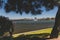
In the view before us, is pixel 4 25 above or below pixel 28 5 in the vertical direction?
below

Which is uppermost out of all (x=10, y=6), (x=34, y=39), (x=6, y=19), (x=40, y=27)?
(x=10, y=6)

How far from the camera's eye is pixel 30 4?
16.0m

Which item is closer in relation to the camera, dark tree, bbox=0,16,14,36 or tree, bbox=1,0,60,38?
tree, bbox=1,0,60,38

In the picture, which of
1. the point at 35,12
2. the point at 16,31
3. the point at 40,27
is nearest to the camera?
the point at 35,12

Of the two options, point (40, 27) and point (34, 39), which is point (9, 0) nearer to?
point (34, 39)

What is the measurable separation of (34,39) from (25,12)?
7.10 feet

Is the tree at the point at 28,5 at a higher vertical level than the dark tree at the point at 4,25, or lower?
higher

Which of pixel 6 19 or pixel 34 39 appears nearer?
pixel 34 39

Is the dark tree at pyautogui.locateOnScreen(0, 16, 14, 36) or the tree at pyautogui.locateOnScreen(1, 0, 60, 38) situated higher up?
the tree at pyautogui.locateOnScreen(1, 0, 60, 38)

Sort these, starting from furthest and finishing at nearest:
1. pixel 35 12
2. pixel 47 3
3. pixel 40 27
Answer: pixel 40 27 < pixel 35 12 < pixel 47 3

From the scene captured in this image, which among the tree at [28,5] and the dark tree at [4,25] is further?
the dark tree at [4,25]

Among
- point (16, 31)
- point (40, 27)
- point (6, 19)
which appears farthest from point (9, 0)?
point (40, 27)

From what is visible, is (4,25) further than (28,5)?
Yes

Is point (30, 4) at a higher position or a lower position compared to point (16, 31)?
higher
